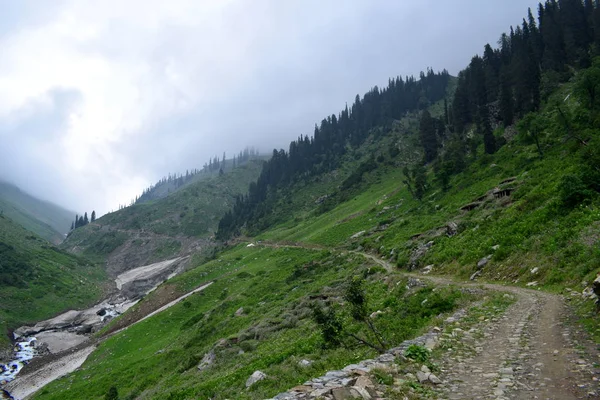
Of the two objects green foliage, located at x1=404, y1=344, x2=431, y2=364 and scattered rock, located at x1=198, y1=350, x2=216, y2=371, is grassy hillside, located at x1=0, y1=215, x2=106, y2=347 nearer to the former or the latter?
scattered rock, located at x1=198, y1=350, x2=216, y2=371

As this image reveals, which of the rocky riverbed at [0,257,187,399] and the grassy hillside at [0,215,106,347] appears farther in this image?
the grassy hillside at [0,215,106,347]

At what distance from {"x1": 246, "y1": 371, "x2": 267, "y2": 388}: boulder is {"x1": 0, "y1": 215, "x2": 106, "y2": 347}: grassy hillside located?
75314 millimetres

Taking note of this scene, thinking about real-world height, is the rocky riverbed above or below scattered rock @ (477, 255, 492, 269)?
below

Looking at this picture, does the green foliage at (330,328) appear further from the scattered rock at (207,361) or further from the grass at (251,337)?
the scattered rock at (207,361)

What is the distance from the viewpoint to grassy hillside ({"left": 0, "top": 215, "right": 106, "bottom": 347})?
8756cm

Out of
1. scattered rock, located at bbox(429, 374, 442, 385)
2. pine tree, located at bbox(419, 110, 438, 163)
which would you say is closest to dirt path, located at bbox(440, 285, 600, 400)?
scattered rock, located at bbox(429, 374, 442, 385)

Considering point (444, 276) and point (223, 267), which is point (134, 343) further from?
point (444, 276)

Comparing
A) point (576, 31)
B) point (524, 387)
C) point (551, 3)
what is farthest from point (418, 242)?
point (551, 3)

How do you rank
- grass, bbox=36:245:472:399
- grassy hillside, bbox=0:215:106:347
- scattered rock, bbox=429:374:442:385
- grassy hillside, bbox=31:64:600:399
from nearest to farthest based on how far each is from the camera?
1. scattered rock, bbox=429:374:442:385
2. grass, bbox=36:245:472:399
3. grassy hillside, bbox=31:64:600:399
4. grassy hillside, bbox=0:215:106:347

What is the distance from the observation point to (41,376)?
49281 millimetres

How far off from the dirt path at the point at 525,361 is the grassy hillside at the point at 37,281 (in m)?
86.0

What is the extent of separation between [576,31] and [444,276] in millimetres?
103188

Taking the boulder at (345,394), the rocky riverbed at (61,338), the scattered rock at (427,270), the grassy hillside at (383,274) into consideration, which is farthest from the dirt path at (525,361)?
the rocky riverbed at (61,338)

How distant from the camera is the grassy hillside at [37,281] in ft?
287
